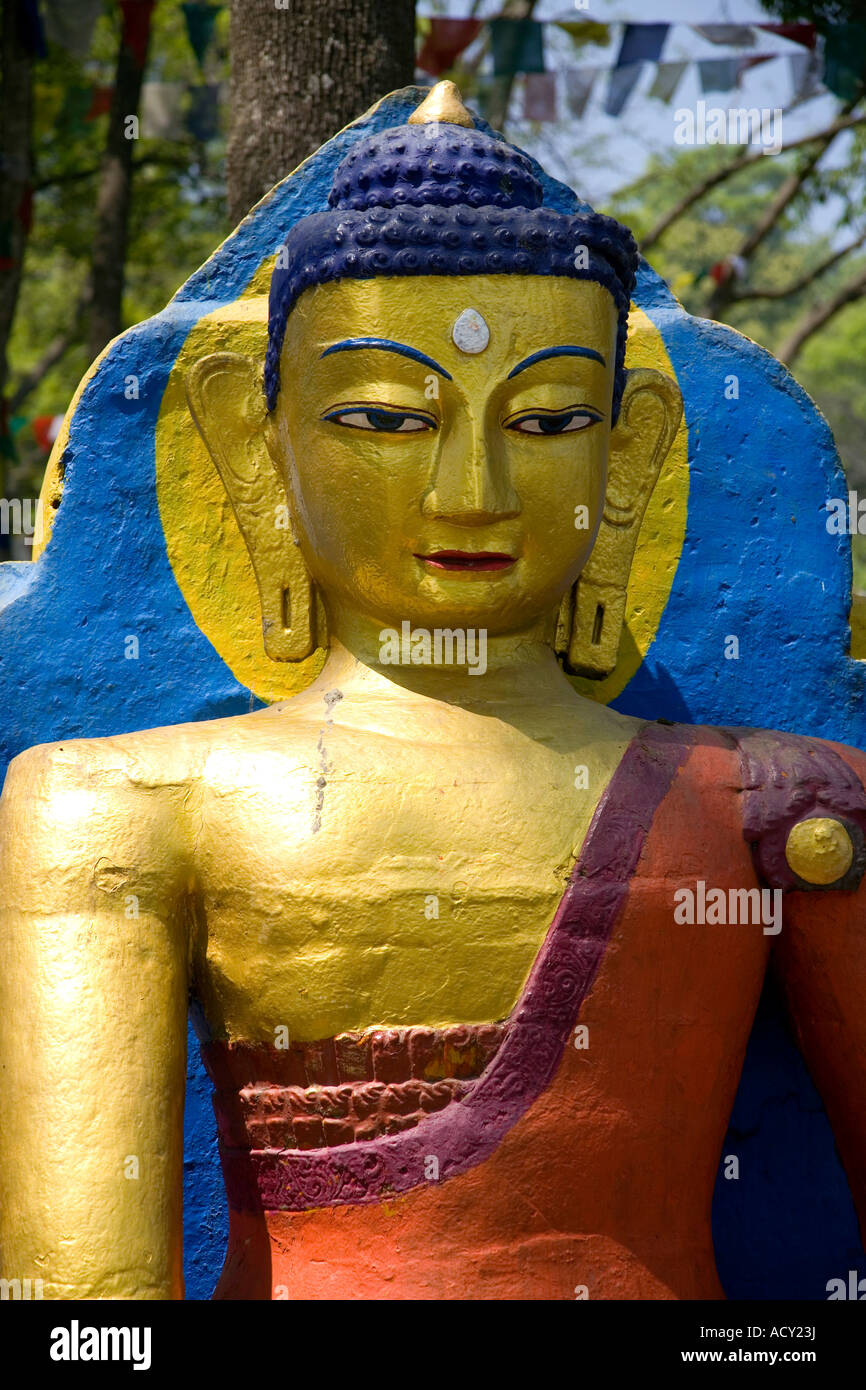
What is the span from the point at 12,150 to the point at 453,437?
567cm

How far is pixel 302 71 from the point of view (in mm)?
5273

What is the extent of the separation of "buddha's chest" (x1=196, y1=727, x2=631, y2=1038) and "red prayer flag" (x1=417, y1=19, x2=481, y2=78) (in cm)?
547

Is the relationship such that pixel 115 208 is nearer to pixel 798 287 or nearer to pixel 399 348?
pixel 798 287

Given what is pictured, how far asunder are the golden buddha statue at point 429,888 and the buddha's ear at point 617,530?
0.75ft

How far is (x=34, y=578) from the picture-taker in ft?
13.1

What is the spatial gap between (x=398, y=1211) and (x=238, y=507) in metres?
1.45

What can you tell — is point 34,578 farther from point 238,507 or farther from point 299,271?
point 299,271

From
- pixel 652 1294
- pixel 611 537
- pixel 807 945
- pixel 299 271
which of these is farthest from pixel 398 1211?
pixel 299 271

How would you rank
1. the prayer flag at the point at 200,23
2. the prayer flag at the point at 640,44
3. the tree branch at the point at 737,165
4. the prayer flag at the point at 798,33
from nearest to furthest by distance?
the prayer flag at the point at 200,23, the prayer flag at the point at 798,33, the prayer flag at the point at 640,44, the tree branch at the point at 737,165

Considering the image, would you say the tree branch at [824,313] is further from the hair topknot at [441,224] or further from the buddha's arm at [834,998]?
the buddha's arm at [834,998]

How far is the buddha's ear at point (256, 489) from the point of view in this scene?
3.76 meters

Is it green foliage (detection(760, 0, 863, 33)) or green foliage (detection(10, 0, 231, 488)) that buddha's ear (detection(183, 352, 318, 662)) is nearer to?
green foliage (detection(760, 0, 863, 33))

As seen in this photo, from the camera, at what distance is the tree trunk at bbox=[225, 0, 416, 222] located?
17.2 ft

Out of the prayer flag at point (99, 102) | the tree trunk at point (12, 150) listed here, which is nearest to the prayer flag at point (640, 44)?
the tree trunk at point (12, 150)
